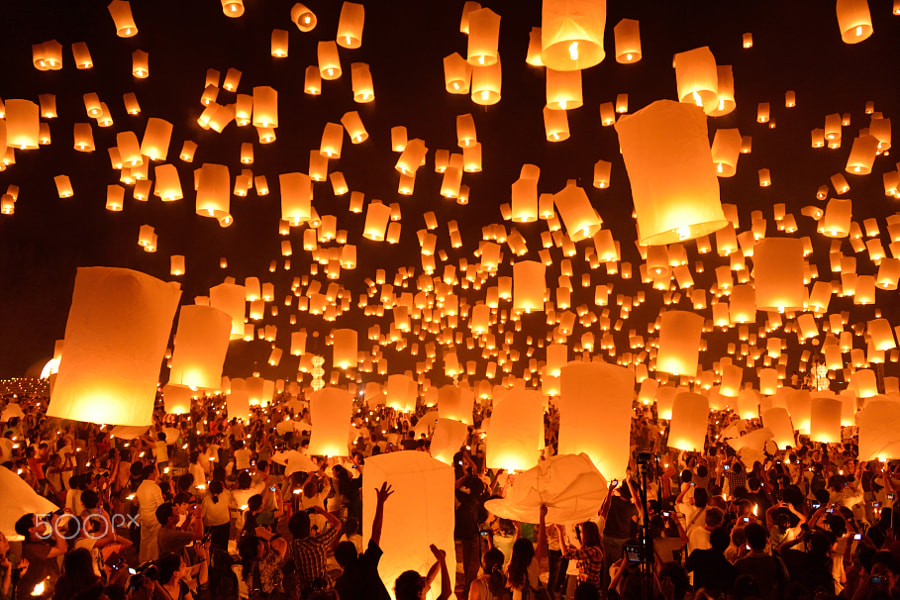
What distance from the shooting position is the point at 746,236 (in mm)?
13531

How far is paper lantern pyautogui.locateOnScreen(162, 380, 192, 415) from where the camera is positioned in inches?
374

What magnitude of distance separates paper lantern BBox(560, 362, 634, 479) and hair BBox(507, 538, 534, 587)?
1814 millimetres

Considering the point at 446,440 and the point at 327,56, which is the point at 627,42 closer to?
the point at 327,56

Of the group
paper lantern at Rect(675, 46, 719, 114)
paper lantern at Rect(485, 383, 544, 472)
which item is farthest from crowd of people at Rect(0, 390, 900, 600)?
paper lantern at Rect(675, 46, 719, 114)

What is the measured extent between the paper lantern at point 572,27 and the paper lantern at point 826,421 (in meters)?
7.84

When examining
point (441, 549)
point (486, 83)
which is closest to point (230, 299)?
point (486, 83)

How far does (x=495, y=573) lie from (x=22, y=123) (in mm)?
6459

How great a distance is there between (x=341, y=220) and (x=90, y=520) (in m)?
17.9

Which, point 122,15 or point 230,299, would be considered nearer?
point 122,15

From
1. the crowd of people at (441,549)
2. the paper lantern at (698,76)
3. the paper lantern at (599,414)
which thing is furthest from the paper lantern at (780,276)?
the paper lantern at (599,414)

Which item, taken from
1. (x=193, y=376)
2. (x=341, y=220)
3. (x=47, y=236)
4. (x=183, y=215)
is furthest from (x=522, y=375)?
(x=193, y=376)

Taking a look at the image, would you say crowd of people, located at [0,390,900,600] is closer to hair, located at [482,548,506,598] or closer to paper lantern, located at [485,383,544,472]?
hair, located at [482,548,506,598]

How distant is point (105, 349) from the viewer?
4031 millimetres

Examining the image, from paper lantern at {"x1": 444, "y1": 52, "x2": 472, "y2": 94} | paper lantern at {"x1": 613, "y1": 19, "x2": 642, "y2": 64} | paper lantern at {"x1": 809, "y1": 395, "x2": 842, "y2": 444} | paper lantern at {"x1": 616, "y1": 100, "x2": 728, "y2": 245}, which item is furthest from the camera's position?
paper lantern at {"x1": 809, "y1": 395, "x2": 842, "y2": 444}
